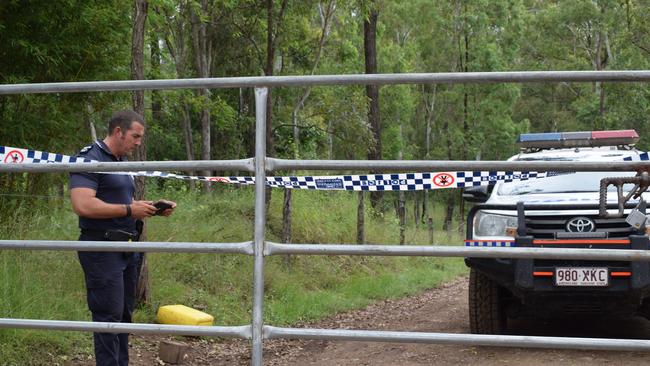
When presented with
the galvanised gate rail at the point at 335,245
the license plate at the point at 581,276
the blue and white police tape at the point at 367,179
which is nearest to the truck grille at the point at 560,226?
the license plate at the point at 581,276

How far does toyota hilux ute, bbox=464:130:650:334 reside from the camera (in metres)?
6.12

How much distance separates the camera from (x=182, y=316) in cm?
737

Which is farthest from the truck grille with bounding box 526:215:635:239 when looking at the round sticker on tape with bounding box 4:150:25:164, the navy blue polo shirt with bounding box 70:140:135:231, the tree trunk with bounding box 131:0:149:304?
the round sticker on tape with bounding box 4:150:25:164

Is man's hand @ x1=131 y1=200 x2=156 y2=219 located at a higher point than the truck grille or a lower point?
higher

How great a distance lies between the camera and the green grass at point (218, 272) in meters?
6.52

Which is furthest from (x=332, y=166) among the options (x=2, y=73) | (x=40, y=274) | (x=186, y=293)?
(x=186, y=293)

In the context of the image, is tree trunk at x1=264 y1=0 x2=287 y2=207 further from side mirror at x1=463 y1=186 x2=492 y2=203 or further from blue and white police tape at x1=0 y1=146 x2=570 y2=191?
blue and white police tape at x1=0 y1=146 x2=570 y2=191

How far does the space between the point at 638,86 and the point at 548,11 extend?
1274cm

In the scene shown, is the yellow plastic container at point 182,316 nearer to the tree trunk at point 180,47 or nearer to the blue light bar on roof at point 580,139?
the blue light bar on roof at point 580,139

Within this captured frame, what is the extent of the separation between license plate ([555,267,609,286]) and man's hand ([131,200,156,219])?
3287mm

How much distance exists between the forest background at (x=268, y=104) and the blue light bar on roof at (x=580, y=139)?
3477 mm

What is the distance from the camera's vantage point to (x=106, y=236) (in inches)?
182

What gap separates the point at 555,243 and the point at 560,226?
0.21m

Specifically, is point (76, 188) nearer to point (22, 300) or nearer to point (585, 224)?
point (22, 300)
